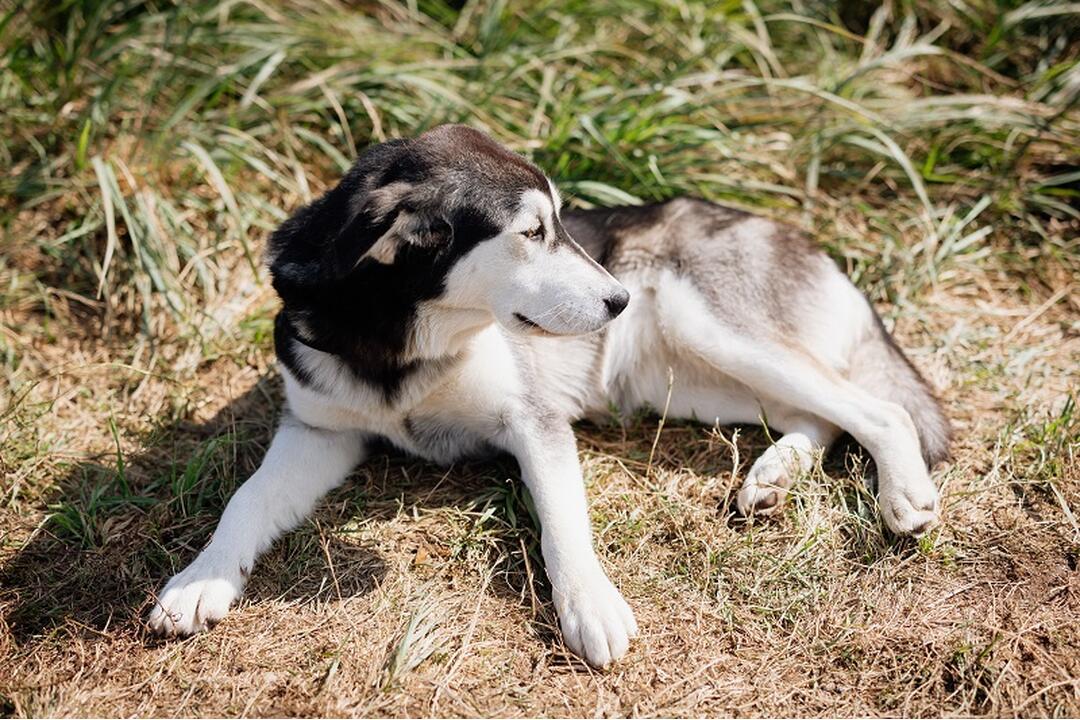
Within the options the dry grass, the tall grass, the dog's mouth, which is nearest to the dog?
the dog's mouth

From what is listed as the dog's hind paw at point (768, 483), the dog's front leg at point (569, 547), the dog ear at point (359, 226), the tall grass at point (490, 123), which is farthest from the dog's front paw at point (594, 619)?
the tall grass at point (490, 123)

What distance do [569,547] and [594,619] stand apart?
25 centimetres

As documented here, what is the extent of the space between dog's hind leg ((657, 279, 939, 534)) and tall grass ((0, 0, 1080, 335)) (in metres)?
1.07

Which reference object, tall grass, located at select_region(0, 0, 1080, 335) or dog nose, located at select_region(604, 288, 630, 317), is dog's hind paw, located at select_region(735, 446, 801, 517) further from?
tall grass, located at select_region(0, 0, 1080, 335)

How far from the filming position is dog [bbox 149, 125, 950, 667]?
2.81 metres

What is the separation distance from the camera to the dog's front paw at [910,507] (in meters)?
3.02

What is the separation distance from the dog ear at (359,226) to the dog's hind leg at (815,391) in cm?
114

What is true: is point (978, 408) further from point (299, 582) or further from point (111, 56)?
point (111, 56)

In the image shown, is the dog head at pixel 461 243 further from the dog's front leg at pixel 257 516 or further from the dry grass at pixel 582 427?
the dry grass at pixel 582 427

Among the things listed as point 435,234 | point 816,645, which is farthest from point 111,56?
point 816,645

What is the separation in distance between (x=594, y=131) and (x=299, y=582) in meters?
2.44

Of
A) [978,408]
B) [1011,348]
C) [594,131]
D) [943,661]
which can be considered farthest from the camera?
[594,131]

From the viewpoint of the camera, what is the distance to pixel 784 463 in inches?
129

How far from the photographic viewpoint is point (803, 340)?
11.4ft
